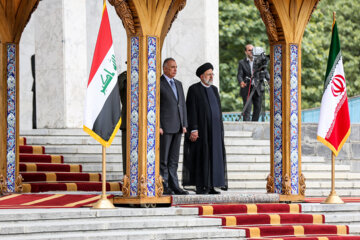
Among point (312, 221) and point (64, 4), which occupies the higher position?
point (64, 4)

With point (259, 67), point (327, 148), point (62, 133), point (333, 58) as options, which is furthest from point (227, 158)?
point (333, 58)

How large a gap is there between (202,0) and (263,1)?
4.73 metres

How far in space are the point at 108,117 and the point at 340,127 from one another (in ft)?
11.7

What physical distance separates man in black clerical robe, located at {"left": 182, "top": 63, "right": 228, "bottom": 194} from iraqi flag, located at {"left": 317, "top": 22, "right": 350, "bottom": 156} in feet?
4.82

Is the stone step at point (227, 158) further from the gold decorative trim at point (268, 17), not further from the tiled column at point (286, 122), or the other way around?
the gold decorative trim at point (268, 17)

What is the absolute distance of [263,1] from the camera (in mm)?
13438

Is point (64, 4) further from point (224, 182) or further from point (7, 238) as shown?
point (7, 238)

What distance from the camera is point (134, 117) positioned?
12.2m

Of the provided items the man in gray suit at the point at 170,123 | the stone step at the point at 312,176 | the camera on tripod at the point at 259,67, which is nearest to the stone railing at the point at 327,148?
the stone step at the point at 312,176

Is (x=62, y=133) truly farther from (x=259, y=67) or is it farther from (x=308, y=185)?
(x=308, y=185)

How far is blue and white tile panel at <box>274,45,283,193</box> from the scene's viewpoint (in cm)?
1347

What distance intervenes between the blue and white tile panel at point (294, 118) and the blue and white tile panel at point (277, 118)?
6.4 inches

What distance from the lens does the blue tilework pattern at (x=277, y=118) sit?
13.5m

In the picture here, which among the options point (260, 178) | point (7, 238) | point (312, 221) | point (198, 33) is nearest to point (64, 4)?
point (198, 33)
